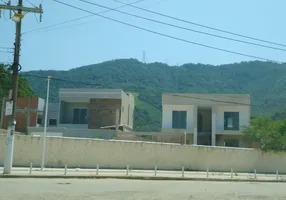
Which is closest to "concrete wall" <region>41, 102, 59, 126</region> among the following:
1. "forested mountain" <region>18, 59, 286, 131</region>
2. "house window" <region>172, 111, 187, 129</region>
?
"house window" <region>172, 111, 187, 129</region>

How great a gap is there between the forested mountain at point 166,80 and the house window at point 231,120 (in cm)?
3298

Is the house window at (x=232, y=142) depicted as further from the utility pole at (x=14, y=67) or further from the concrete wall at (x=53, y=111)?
the utility pole at (x=14, y=67)

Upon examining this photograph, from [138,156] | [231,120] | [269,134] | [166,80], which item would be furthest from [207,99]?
[166,80]

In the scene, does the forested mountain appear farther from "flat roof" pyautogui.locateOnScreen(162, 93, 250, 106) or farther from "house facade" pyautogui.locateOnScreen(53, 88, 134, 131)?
"flat roof" pyautogui.locateOnScreen(162, 93, 250, 106)

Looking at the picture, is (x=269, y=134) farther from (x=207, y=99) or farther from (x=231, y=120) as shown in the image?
(x=207, y=99)

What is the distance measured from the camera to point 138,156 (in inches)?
1237

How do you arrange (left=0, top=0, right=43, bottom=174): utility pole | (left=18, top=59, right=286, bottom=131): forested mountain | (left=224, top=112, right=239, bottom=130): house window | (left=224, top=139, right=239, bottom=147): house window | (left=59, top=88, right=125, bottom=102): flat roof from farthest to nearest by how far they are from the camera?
(left=18, top=59, right=286, bottom=131): forested mountain
(left=59, top=88, right=125, bottom=102): flat roof
(left=224, top=139, right=239, bottom=147): house window
(left=224, top=112, right=239, bottom=130): house window
(left=0, top=0, right=43, bottom=174): utility pole

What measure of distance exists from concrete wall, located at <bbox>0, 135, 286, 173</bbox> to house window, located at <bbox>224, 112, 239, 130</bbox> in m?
10.8

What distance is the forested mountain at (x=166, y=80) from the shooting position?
299ft

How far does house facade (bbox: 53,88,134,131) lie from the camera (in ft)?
165

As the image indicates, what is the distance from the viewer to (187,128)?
46.3 m

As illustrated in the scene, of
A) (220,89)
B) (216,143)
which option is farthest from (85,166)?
(220,89)

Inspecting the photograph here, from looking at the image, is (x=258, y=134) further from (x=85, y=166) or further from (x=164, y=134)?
(x=85, y=166)

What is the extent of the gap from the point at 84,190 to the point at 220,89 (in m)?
99.6
